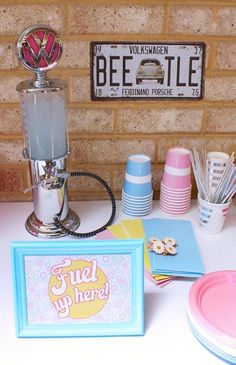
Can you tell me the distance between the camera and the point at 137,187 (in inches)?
43.3

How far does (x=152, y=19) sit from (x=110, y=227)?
0.50 metres

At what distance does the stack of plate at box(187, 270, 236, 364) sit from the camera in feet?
2.36

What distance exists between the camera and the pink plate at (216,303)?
29.1 inches

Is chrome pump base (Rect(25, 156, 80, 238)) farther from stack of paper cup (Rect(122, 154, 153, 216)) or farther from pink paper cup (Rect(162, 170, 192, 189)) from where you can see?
pink paper cup (Rect(162, 170, 192, 189))

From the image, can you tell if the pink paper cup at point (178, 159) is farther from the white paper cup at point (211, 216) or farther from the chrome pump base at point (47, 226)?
the chrome pump base at point (47, 226)

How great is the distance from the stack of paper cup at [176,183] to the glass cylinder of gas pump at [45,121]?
0.89 feet

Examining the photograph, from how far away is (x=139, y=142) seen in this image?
3.91 feet

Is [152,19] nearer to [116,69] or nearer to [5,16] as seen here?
[116,69]

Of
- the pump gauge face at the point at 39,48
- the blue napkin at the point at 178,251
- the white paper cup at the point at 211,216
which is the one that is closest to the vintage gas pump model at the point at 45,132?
the pump gauge face at the point at 39,48

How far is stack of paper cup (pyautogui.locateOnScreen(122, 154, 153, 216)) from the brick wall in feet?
0.33

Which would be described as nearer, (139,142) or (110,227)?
(110,227)

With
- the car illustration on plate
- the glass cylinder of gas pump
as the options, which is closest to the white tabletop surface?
the glass cylinder of gas pump

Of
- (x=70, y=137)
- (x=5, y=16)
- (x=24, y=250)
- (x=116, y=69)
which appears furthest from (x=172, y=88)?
(x=24, y=250)

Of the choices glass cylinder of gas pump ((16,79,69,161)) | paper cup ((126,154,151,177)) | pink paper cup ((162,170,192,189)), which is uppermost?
glass cylinder of gas pump ((16,79,69,161))
